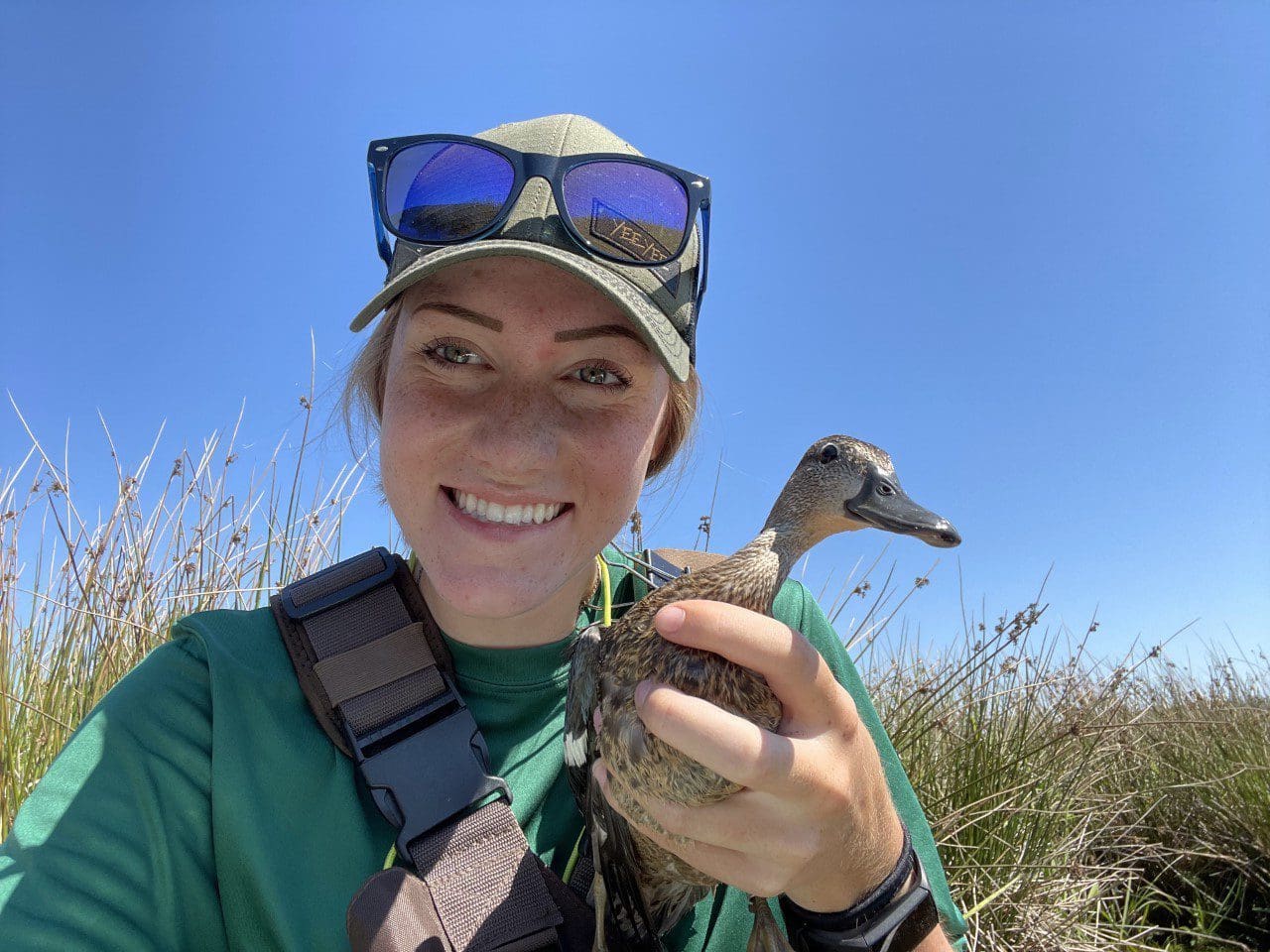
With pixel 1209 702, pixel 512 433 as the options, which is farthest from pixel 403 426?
pixel 1209 702

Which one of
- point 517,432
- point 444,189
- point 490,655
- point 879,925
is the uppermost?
point 444,189

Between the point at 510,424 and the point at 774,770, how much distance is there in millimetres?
993

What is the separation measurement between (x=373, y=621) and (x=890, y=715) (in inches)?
127

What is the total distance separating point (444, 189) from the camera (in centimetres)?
220

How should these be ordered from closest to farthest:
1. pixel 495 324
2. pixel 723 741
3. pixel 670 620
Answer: pixel 723 741, pixel 670 620, pixel 495 324

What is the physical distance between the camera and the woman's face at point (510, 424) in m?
2.03

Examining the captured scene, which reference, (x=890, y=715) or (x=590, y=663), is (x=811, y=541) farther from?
(x=890, y=715)

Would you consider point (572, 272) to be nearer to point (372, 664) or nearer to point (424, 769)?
point (372, 664)

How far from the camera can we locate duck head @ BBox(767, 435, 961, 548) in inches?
89.3

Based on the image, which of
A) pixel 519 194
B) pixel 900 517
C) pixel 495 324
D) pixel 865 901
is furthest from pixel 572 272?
pixel 865 901

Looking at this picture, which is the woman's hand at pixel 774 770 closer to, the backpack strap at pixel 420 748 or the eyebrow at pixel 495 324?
the backpack strap at pixel 420 748

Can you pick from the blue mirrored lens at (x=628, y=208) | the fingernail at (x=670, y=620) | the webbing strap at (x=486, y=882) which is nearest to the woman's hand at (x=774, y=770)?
the fingernail at (x=670, y=620)

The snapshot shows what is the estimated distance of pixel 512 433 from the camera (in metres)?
2.01

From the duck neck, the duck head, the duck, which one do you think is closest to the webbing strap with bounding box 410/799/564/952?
the duck
